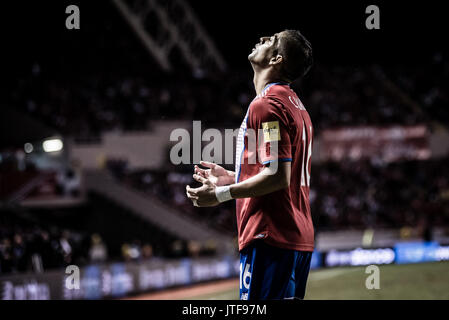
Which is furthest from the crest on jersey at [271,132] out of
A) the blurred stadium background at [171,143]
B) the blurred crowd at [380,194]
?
the blurred crowd at [380,194]

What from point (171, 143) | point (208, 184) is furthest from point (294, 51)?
point (171, 143)

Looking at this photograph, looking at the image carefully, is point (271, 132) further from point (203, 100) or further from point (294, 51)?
point (203, 100)

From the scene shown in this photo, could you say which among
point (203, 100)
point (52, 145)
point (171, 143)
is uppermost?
point (203, 100)

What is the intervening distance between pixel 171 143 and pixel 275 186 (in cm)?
2042

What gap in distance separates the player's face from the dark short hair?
5cm

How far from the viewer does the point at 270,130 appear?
2.68 metres

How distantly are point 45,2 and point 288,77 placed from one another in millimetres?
8847

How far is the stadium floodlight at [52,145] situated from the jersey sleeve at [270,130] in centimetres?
1765

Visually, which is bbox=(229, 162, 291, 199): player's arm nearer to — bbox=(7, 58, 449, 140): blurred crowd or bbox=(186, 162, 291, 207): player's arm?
bbox=(186, 162, 291, 207): player's arm

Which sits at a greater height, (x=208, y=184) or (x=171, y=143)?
(x=208, y=184)

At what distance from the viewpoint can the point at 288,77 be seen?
2.96 meters

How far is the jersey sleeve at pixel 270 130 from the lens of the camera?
2658mm

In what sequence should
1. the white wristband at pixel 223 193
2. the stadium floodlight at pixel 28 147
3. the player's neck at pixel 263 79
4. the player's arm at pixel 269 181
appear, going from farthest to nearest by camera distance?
the stadium floodlight at pixel 28 147 → the player's neck at pixel 263 79 → the white wristband at pixel 223 193 → the player's arm at pixel 269 181

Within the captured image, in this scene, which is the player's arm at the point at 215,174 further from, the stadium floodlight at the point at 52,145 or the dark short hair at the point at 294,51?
the stadium floodlight at the point at 52,145
